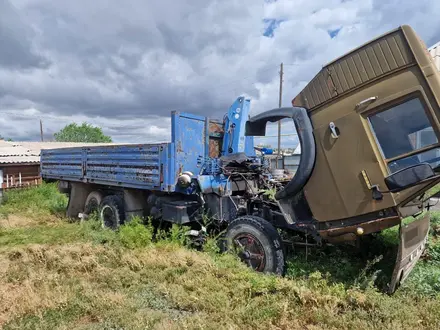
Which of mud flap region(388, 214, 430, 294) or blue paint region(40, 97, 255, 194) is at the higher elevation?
blue paint region(40, 97, 255, 194)

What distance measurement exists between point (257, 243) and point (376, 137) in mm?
2035

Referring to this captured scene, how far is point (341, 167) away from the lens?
3.48m

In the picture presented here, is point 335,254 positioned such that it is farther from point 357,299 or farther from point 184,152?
point 184,152

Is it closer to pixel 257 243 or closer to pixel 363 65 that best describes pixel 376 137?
pixel 363 65

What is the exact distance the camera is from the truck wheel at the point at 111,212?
274 inches

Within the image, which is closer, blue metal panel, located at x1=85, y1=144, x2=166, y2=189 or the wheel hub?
the wheel hub

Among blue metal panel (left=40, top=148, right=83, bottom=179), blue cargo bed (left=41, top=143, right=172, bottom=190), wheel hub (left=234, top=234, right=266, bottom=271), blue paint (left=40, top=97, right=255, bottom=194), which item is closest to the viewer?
wheel hub (left=234, top=234, right=266, bottom=271)

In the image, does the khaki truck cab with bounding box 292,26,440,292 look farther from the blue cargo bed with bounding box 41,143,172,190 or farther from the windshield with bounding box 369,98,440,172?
the blue cargo bed with bounding box 41,143,172,190

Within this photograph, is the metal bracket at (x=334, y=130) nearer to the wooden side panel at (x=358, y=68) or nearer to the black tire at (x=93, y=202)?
the wooden side panel at (x=358, y=68)

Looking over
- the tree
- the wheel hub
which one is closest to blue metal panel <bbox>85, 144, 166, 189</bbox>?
the wheel hub

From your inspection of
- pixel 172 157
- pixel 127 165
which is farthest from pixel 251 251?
pixel 127 165

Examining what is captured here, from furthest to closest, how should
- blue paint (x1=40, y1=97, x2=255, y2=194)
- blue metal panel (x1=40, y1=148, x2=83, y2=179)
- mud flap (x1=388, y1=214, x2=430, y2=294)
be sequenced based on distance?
blue metal panel (x1=40, y1=148, x2=83, y2=179) < blue paint (x1=40, y1=97, x2=255, y2=194) < mud flap (x1=388, y1=214, x2=430, y2=294)

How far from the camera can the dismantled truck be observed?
305 centimetres

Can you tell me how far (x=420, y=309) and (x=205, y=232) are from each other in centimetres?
318
